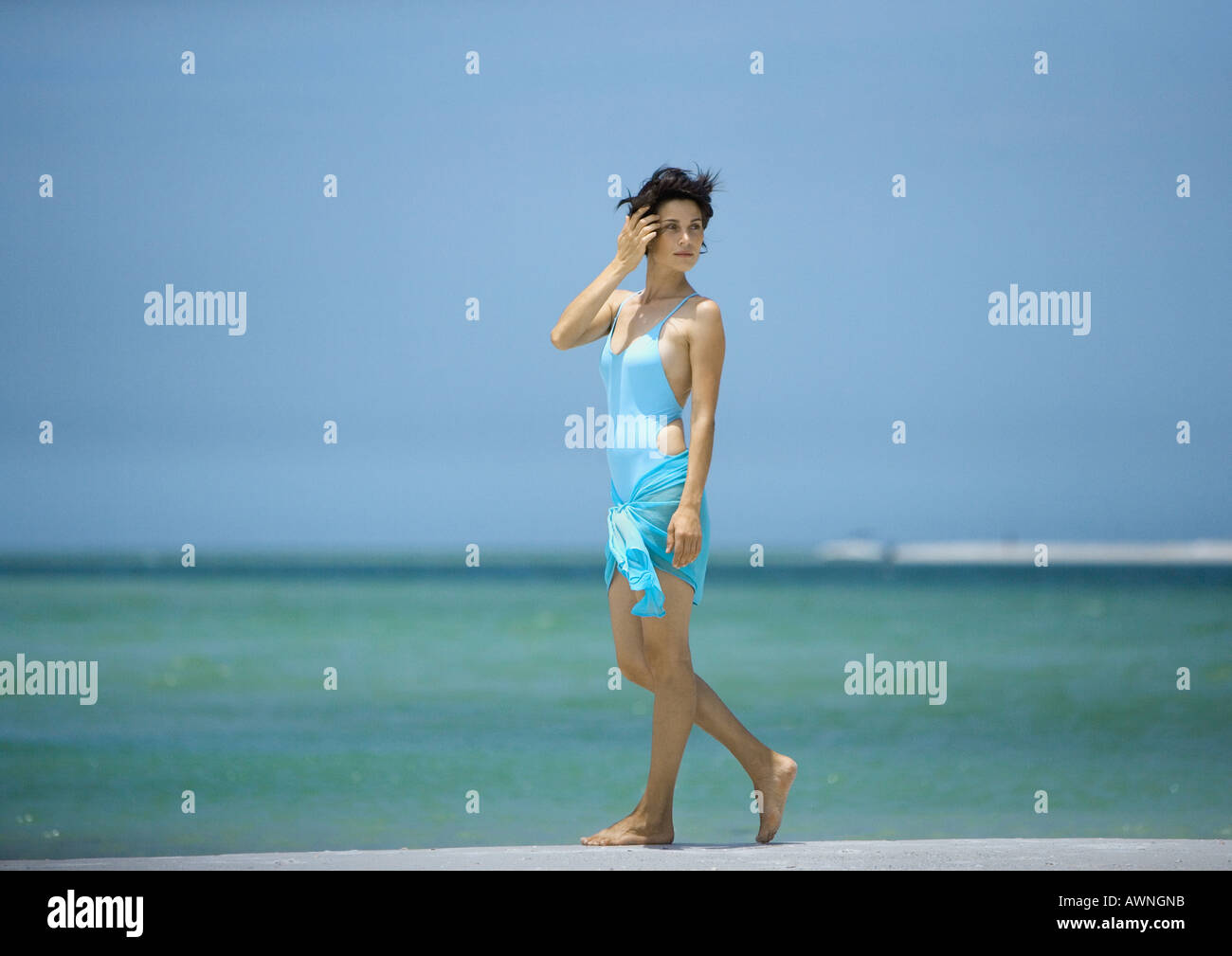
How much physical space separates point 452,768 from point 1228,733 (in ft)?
19.7

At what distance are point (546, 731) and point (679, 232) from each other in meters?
7.01

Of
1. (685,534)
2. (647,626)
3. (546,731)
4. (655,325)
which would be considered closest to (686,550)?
(685,534)

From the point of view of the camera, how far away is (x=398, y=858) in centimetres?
418

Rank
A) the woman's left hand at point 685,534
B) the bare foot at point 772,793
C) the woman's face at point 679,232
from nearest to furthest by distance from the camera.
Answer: the woman's left hand at point 685,534 → the woman's face at point 679,232 → the bare foot at point 772,793

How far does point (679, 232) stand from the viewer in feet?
14.6

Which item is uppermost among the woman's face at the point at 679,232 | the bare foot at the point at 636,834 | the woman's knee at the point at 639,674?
the woman's face at the point at 679,232

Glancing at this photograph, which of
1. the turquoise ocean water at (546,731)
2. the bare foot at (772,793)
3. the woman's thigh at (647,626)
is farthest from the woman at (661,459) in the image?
the turquoise ocean water at (546,731)

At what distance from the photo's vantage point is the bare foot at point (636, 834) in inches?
171

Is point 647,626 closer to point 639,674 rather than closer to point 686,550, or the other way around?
point 639,674

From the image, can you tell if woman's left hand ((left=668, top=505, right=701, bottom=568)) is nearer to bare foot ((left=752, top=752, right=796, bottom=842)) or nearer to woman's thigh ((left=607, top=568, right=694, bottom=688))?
woman's thigh ((left=607, top=568, right=694, bottom=688))

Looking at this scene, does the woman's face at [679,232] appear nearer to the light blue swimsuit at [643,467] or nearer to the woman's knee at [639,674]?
the light blue swimsuit at [643,467]

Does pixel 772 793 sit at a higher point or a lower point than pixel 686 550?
lower

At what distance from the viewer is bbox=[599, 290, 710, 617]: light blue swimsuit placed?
170 inches

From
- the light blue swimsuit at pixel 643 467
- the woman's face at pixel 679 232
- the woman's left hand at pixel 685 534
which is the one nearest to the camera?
the woman's left hand at pixel 685 534
